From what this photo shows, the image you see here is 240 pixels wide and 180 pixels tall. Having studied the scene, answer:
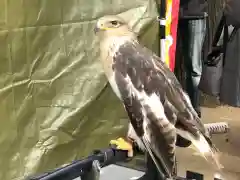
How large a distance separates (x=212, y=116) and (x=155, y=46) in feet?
2.66

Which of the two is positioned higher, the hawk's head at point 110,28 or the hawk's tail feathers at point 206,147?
the hawk's head at point 110,28

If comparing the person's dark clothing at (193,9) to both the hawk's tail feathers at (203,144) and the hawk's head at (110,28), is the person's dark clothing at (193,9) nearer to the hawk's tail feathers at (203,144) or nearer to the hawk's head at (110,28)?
the hawk's head at (110,28)

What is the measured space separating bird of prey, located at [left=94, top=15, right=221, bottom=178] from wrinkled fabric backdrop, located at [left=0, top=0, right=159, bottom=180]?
0.26 meters

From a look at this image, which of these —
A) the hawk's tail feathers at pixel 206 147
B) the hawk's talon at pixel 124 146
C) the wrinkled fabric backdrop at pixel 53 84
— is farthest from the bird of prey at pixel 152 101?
the wrinkled fabric backdrop at pixel 53 84

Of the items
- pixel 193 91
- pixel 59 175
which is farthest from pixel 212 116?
pixel 59 175

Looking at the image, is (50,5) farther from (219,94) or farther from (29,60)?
(219,94)

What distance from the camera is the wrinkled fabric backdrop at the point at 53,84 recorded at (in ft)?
4.46

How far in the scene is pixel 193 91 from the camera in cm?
213

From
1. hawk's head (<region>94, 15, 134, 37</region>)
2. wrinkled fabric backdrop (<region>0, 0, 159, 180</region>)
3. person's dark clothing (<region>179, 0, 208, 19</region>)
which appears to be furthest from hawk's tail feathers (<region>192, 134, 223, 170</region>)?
person's dark clothing (<region>179, 0, 208, 19</region>)

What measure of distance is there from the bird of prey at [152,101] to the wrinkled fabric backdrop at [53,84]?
263 mm

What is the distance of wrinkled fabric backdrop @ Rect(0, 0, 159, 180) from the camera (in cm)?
136

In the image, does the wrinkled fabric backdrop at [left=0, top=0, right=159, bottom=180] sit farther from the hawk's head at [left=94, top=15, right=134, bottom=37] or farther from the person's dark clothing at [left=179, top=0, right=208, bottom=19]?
the person's dark clothing at [left=179, top=0, right=208, bottom=19]

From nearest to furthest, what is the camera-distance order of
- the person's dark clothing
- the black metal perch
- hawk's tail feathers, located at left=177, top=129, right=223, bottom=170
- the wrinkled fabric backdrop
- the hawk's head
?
the black metal perch < hawk's tail feathers, located at left=177, top=129, right=223, bottom=170 < the hawk's head < the wrinkled fabric backdrop < the person's dark clothing

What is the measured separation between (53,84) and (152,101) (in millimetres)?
422
